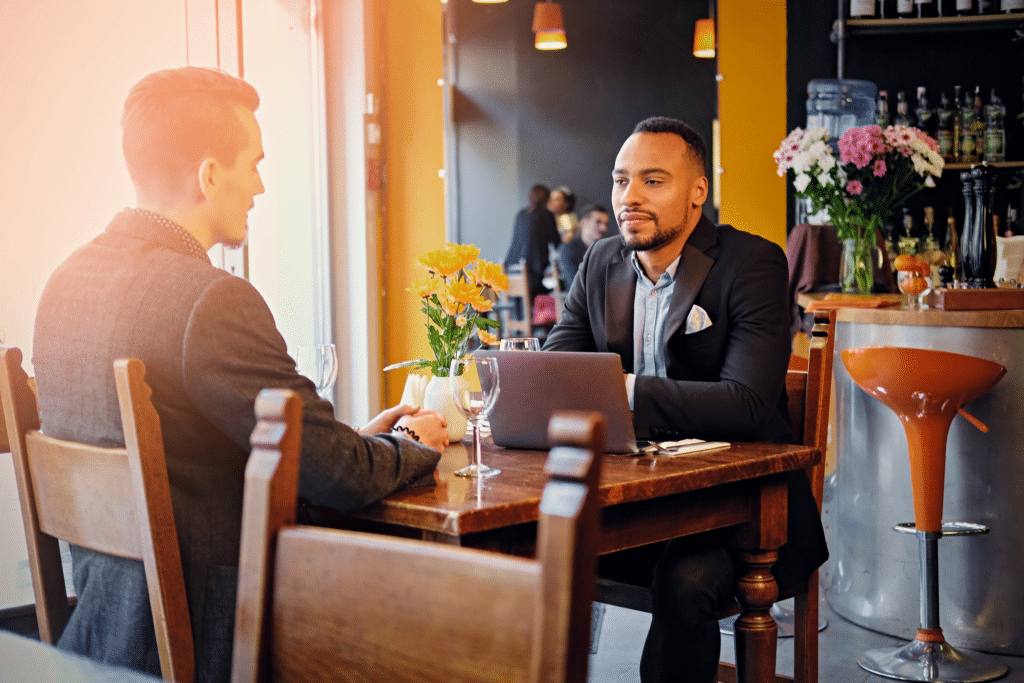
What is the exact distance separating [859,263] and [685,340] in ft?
6.58

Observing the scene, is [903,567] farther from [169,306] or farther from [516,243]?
[516,243]

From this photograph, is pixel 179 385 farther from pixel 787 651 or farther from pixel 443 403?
pixel 787 651

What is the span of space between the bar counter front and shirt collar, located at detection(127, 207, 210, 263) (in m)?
2.25

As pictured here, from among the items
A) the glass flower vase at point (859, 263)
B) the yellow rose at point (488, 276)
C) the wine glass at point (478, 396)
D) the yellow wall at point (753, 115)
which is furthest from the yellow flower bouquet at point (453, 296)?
the yellow wall at point (753, 115)

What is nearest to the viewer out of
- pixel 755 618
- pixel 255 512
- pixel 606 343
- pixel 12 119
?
pixel 255 512

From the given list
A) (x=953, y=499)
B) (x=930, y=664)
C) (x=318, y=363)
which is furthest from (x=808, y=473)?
(x=318, y=363)

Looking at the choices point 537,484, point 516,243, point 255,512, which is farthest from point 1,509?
point 516,243

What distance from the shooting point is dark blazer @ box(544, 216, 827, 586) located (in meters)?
1.93

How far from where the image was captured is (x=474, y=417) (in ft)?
5.06

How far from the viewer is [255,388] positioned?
1270mm

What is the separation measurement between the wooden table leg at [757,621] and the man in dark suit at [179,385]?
689 mm

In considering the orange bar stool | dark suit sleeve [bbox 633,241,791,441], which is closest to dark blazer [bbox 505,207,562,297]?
the orange bar stool

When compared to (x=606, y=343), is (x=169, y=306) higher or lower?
higher

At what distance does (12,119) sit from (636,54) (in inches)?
275
